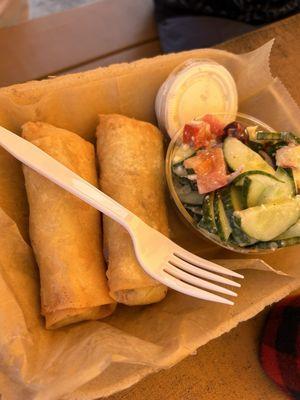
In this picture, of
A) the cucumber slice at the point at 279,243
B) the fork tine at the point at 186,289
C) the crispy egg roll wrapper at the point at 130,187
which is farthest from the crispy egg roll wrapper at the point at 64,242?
the cucumber slice at the point at 279,243

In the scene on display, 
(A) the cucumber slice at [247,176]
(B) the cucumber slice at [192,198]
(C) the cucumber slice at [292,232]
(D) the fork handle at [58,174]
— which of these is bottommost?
(C) the cucumber slice at [292,232]

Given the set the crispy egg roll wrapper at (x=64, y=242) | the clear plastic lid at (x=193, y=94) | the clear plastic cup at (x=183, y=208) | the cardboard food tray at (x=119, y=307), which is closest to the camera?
the cardboard food tray at (x=119, y=307)

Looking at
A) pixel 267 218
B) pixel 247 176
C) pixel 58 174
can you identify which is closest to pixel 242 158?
pixel 247 176

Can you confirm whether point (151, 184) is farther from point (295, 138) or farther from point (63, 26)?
point (63, 26)

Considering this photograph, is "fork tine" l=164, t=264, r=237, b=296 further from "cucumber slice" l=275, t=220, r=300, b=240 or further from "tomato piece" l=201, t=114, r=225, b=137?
"tomato piece" l=201, t=114, r=225, b=137

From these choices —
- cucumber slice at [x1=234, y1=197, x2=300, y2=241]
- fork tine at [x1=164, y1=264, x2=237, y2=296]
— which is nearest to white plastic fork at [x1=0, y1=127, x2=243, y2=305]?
fork tine at [x1=164, y1=264, x2=237, y2=296]

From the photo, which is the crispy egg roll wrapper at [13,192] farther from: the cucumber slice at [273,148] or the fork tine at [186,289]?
the cucumber slice at [273,148]
